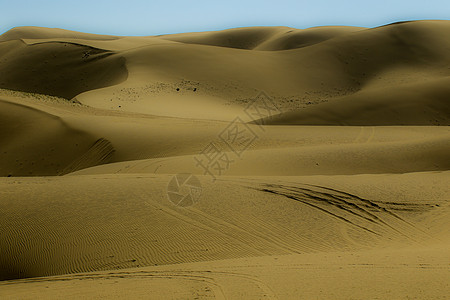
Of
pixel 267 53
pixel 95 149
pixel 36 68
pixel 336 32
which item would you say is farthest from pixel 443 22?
pixel 95 149

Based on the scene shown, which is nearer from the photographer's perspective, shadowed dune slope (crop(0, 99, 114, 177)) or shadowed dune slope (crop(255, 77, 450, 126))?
shadowed dune slope (crop(0, 99, 114, 177))

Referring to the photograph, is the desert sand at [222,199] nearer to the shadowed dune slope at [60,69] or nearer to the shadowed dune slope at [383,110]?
the shadowed dune slope at [383,110]

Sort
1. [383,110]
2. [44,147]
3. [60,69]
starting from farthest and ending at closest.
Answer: [60,69]
[383,110]
[44,147]

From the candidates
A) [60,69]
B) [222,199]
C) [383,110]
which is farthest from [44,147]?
[60,69]

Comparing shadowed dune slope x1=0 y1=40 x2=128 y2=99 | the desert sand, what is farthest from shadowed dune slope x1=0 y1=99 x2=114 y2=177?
shadowed dune slope x1=0 y1=40 x2=128 y2=99

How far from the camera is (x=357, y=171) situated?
12664mm

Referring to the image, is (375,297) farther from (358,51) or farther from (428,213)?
(358,51)

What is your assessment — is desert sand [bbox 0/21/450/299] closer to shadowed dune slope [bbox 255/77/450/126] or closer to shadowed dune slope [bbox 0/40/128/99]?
shadowed dune slope [bbox 255/77/450/126]

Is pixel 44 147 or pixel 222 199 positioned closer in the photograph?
pixel 222 199

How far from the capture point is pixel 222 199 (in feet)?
28.6

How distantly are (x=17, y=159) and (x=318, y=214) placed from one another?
12.8 metres

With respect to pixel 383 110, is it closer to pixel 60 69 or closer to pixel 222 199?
pixel 222 199

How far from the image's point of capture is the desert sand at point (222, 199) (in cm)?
521

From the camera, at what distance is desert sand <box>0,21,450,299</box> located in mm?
5211
